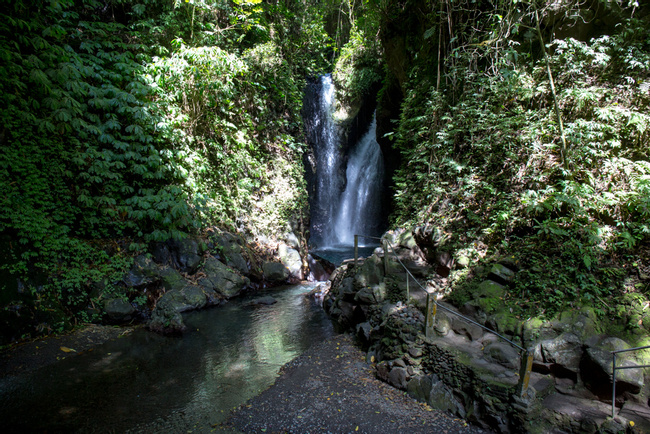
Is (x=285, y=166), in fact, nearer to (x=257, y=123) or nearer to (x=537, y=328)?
(x=257, y=123)

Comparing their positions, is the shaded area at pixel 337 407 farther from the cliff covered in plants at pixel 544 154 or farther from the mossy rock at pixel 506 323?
the cliff covered in plants at pixel 544 154

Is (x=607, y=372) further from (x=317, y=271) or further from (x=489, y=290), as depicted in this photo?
(x=317, y=271)

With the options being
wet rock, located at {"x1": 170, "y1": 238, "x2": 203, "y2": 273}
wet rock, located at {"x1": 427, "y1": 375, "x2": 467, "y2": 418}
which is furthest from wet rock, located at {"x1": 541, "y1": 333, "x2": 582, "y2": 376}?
wet rock, located at {"x1": 170, "y1": 238, "x2": 203, "y2": 273}

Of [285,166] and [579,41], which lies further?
[285,166]

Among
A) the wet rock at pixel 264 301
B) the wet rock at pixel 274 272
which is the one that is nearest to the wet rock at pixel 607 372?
the wet rock at pixel 264 301

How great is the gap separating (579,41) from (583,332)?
222 inches

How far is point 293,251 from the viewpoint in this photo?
1129 centimetres

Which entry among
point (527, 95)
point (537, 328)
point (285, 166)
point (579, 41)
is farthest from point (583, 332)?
point (285, 166)

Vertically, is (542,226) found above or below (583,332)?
above

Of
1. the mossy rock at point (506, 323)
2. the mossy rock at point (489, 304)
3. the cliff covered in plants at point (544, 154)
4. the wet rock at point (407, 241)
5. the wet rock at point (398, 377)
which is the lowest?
the wet rock at point (398, 377)

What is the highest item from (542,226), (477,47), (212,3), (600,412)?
(212,3)

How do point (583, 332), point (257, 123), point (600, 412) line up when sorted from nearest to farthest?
point (600, 412)
point (583, 332)
point (257, 123)

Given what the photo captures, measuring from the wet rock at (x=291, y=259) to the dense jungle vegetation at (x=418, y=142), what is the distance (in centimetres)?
204

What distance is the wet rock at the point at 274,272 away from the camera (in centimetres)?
1023
